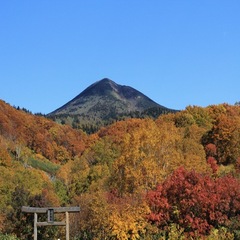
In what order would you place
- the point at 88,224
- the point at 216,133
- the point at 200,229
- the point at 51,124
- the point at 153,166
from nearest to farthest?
1. the point at 200,229
2. the point at 88,224
3. the point at 153,166
4. the point at 216,133
5. the point at 51,124

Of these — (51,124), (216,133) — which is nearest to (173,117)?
(216,133)

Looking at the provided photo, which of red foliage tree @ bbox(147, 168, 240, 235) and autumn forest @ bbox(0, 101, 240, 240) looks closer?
red foliage tree @ bbox(147, 168, 240, 235)

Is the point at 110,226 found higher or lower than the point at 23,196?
lower

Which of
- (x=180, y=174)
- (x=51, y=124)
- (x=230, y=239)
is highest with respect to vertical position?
(x=51, y=124)

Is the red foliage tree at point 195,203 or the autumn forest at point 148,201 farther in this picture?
the autumn forest at point 148,201

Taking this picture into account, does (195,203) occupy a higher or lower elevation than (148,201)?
lower

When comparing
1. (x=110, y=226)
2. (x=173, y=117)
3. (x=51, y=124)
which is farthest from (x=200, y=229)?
(x=51, y=124)

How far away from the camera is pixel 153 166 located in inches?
1800

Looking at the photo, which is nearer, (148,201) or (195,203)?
(195,203)

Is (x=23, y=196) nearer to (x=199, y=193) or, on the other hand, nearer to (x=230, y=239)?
(x=199, y=193)

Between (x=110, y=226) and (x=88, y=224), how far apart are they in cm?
385

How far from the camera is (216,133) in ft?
280

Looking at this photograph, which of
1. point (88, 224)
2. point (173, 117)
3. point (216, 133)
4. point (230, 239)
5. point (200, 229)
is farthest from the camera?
point (173, 117)

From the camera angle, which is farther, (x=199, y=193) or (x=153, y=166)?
(x=153, y=166)
